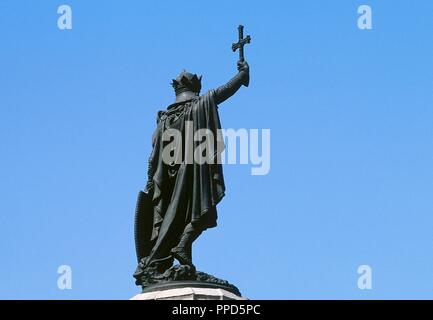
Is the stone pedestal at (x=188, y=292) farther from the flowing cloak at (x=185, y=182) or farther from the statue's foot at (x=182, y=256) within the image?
the flowing cloak at (x=185, y=182)

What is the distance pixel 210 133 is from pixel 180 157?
0.81m

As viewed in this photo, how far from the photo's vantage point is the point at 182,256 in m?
22.0

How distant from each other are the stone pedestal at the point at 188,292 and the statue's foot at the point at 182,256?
0.68 m

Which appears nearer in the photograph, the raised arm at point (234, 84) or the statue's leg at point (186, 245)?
the statue's leg at point (186, 245)

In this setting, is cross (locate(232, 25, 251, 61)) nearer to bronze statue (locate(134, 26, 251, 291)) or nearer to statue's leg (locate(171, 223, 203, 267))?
bronze statue (locate(134, 26, 251, 291))

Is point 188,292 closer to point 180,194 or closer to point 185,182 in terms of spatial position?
point 180,194

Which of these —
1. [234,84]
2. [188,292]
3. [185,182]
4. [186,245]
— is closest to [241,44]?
[234,84]

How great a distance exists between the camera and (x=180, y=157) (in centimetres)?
2294

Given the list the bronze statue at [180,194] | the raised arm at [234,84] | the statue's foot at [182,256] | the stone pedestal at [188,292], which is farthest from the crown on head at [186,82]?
the stone pedestal at [188,292]

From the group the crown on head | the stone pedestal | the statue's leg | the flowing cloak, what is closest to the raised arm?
the flowing cloak

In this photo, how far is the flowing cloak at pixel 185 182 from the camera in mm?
22531
